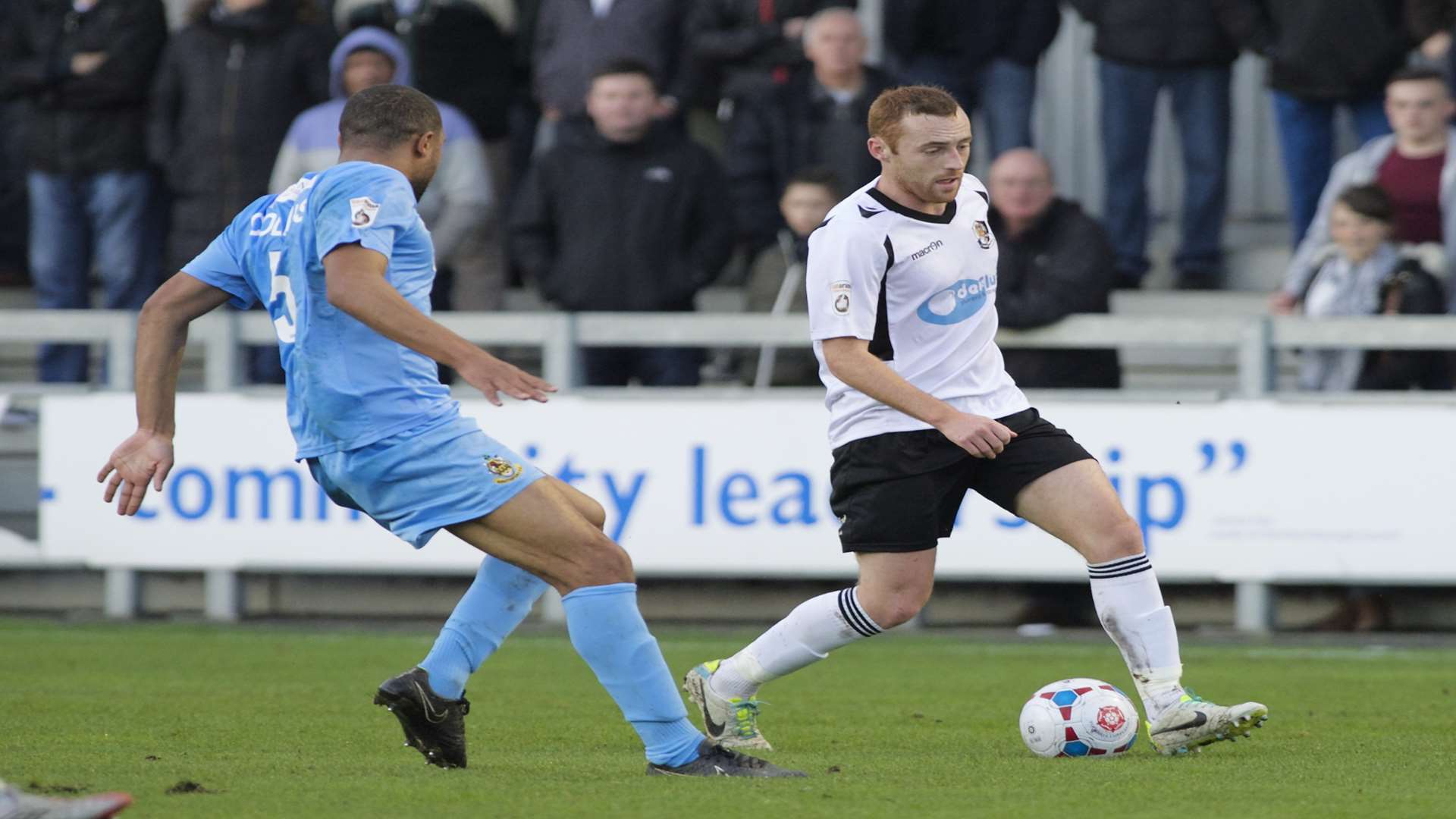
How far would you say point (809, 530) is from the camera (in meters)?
10.4

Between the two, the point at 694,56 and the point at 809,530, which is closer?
the point at 809,530

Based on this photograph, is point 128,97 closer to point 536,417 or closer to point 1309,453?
point 536,417

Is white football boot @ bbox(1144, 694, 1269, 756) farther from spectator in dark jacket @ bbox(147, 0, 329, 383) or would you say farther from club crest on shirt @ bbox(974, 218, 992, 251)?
spectator in dark jacket @ bbox(147, 0, 329, 383)

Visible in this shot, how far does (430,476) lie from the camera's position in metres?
5.46

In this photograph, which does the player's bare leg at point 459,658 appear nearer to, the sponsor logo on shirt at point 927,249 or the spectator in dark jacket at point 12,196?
the sponsor logo on shirt at point 927,249

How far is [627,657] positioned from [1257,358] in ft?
18.1

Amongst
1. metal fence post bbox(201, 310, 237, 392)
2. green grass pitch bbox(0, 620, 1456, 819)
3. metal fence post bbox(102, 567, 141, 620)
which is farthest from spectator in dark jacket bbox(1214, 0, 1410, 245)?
metal fence post bbox(102, 567, 141, 620)

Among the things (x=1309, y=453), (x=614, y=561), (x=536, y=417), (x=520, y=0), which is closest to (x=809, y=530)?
(x=536, y=417)

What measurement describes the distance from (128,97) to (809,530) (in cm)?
458

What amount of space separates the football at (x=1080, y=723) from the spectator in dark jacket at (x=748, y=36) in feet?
19.3

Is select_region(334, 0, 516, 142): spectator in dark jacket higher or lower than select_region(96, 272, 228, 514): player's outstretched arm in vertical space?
higher

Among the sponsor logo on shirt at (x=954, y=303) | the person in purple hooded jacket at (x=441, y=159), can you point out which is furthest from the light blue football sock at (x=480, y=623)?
the person in purple hooded jacket at (x=441, y=159)

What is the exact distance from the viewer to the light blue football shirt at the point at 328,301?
5328 millimetres

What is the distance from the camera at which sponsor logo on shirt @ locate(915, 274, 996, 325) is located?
246 inches
